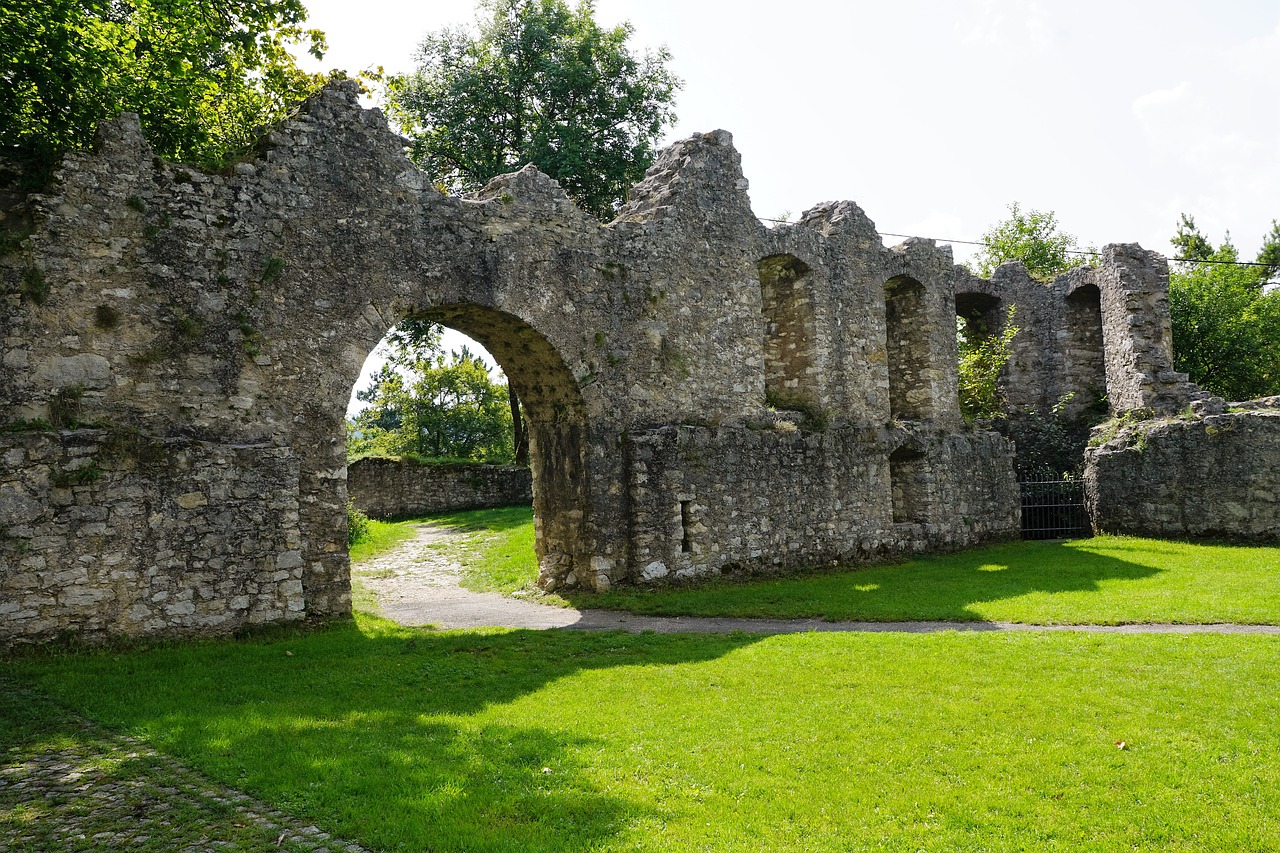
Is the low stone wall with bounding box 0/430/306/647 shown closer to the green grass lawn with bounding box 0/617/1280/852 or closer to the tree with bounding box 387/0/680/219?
the green grass lawn with bounding box 0/617/1280/852

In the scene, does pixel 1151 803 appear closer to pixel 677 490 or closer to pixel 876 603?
pixel 876 603

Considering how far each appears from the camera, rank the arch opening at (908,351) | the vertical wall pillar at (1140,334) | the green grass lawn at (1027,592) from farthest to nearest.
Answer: the vertical wall pillar at (1140,334), the arch opening at (908,351), the green grass lawn at (1027,592)

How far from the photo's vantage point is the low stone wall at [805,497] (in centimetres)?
1266

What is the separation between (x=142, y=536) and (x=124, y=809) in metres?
4.55

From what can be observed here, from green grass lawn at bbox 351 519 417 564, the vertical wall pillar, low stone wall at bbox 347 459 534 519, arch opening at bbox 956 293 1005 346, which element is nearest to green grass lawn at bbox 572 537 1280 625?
the vertical wall pillar

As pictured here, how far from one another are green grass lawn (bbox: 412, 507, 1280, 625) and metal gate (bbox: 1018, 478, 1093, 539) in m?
2.33

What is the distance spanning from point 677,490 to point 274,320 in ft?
20.0

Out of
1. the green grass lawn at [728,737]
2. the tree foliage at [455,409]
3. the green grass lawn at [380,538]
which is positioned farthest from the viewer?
the tree foliage at [455,409]

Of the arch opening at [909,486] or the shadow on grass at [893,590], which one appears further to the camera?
the arch opening at [909,486]

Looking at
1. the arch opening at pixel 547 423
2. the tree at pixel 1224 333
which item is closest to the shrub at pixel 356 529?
the arch opening at pixel 547 423

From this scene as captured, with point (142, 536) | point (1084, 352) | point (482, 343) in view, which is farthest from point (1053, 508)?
point (142, 536)

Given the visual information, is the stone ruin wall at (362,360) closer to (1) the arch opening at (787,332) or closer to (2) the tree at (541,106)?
(1) the arch opening at (787,332)

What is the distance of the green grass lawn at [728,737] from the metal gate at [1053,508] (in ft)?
38.4

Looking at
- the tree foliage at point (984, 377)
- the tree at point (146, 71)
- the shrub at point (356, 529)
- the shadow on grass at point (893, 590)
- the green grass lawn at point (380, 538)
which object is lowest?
the shadow on grass at point (893, 590)
